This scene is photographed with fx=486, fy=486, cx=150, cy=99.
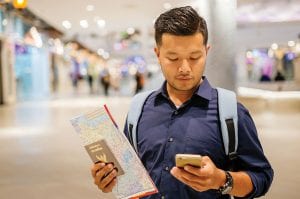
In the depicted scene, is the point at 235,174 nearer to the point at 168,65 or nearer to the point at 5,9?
the point at 168,65

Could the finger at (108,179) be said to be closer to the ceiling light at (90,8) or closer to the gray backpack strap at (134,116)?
the gray backpack strap at (134,116)

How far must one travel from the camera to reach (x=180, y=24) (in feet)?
5.34

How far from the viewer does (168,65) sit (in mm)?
1652

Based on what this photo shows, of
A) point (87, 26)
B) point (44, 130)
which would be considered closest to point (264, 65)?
point (87, 26)

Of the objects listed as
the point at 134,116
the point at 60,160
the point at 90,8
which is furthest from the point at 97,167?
the point at 90,8

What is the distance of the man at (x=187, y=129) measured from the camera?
5.36 ft

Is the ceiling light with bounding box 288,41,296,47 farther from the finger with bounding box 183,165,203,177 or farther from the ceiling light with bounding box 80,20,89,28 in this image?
the finger with bounding box 183,165,203,177

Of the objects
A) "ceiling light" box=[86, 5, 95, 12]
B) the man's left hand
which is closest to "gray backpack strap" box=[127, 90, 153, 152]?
the man's left hand

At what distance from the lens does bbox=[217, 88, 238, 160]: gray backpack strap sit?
1646 mm

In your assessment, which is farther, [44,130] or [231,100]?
[44,130]

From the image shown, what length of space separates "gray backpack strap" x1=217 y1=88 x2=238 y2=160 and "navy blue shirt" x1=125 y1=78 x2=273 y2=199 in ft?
0.09

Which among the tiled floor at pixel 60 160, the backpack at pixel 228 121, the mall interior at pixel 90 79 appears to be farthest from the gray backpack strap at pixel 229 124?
the tiled floor at pixel 60 160

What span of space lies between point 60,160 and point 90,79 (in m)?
23.0

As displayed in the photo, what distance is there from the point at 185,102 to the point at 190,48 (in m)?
0.21
